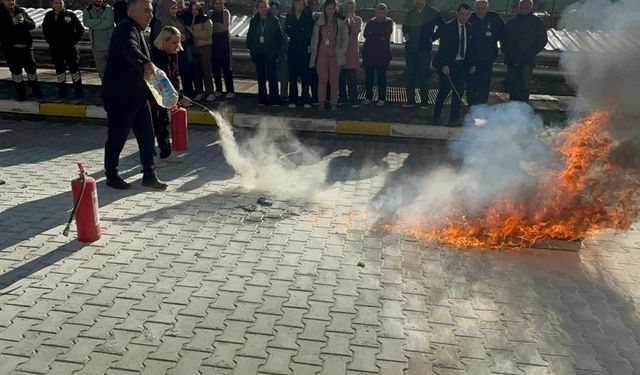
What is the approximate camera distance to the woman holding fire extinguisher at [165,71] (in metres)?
7.21

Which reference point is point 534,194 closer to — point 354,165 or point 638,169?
point 638,169

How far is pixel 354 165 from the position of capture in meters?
8.51

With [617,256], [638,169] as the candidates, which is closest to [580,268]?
[617,256]

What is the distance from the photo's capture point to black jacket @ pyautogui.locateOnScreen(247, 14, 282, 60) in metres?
10.4

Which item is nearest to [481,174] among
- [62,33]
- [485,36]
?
[485,36]

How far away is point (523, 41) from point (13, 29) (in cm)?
957

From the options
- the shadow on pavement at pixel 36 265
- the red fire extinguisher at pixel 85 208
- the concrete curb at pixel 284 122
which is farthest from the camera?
the concrete curb at pixel 284 122

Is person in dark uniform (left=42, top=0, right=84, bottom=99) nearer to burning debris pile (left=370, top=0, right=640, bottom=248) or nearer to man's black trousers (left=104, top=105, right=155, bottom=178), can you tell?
man's black trousers (left=104, top=105, right=155, bottom=178)

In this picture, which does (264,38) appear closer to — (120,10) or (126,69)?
(120,10)

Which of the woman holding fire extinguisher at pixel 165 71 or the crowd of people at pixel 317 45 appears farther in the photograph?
the crowd of people at pixel 317 45

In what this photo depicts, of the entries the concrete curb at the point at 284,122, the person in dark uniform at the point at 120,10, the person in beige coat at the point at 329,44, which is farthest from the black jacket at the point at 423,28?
the person in dark uniform at the point at 120,10

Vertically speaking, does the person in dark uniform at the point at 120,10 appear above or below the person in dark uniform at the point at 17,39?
above

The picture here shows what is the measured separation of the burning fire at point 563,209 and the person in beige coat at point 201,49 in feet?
20.9

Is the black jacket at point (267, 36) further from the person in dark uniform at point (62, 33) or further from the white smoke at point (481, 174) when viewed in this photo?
the white smoke at point (481, 174)
